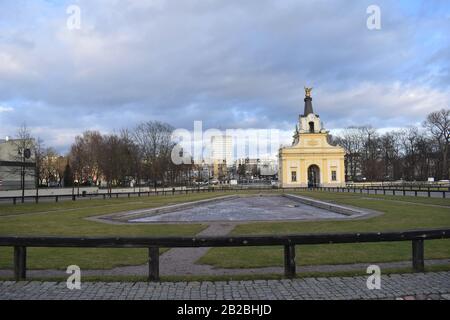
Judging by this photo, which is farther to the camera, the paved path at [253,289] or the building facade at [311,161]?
the building facade at [311,161]

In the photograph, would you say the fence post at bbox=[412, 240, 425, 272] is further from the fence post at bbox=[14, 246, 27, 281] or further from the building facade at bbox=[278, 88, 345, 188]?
the building facade at bbox=[278, 88, 345, 188]

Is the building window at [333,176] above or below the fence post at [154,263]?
above

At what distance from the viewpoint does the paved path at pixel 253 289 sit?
571 centimetres

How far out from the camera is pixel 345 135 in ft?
352

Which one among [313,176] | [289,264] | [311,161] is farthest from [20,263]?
[313,176]

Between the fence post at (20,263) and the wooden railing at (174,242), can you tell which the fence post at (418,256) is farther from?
the fence post at (20,263)

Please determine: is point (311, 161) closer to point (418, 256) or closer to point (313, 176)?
point (313, 176)

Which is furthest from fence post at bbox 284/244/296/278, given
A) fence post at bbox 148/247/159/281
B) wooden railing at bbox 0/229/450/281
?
fence post at bbox 148/247/159/281

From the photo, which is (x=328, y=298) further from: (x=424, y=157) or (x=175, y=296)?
(x=424, y=157)

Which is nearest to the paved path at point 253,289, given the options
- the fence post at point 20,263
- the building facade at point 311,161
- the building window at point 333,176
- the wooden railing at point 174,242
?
the fence post at point 20,263

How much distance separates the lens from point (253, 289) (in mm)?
6117

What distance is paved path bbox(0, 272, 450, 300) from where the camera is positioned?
18.7 ft

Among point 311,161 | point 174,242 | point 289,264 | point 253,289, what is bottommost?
point 253,289

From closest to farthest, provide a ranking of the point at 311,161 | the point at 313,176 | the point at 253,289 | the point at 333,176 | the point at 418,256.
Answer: the point at 253,289 < the point at 418,256 < the point at 333,176 < the point at 311,161 < the point at 313,176
